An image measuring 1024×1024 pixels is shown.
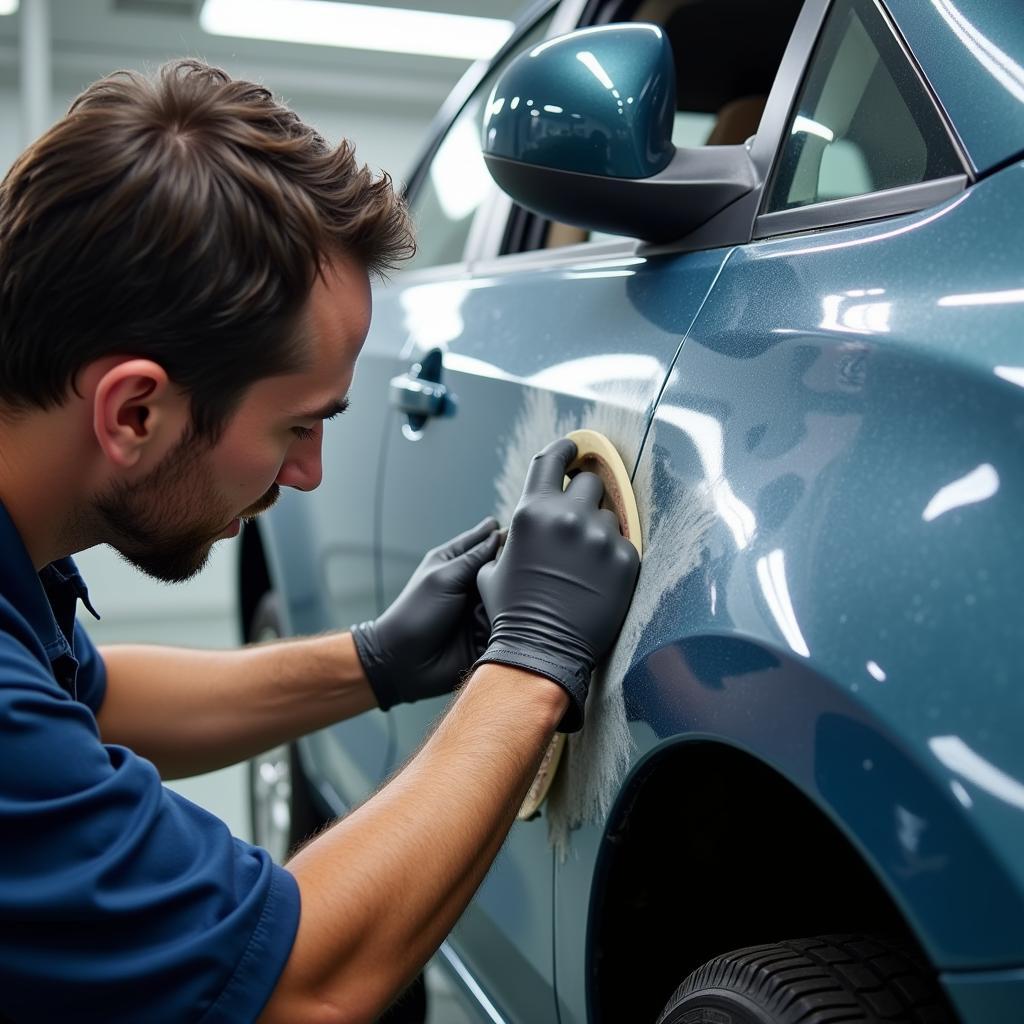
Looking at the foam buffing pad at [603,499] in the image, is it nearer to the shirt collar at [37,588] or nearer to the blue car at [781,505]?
the blue car at [781,505]

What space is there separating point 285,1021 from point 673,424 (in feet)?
1.67

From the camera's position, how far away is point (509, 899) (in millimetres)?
1194

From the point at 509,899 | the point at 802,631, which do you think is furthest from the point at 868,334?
the point at 509,899

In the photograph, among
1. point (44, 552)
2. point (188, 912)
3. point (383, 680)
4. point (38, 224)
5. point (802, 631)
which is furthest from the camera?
point (383, 680)

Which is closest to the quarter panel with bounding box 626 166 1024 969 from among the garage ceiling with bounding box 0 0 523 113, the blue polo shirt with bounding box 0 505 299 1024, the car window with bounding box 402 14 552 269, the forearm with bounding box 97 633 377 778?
the blue polo shirt with bounding box 0 505 299 1024

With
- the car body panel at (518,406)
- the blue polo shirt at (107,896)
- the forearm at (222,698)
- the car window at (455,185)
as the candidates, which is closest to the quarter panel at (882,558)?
the car body panel at (518,406)

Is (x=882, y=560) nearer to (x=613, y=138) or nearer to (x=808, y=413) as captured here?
(x=808, y=413)

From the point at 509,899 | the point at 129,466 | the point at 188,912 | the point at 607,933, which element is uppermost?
the point at 129,466

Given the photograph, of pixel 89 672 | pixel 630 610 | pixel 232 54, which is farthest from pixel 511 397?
pixel 232 54

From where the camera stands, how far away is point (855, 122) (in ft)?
3.10

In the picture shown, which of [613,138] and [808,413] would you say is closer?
[808,413]

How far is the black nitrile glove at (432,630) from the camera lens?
124cm

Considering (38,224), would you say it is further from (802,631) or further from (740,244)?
(802,631)

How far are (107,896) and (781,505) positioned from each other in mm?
503
